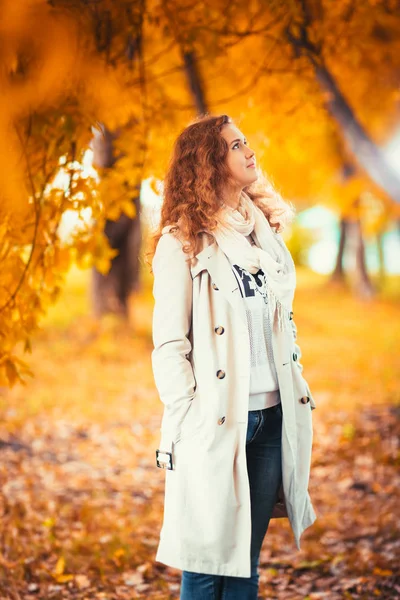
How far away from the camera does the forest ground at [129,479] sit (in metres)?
3.82

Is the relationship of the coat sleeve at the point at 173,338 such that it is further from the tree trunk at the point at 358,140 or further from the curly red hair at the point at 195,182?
the tree trunk at the point at 358,140

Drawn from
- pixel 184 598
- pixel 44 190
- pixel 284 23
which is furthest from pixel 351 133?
pixel 184 598

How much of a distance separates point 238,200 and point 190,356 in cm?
60

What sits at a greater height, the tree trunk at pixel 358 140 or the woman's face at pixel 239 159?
the tree trunk at pixel 358 140

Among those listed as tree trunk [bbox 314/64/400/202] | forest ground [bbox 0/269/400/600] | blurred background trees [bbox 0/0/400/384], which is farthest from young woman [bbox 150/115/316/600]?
tree trunk [bbox 314/64/400/202]

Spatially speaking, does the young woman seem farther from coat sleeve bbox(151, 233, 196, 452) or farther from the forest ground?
the forest ground

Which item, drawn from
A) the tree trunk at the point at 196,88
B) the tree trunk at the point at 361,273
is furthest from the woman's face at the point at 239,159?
the tree trunk at the point at 361,273

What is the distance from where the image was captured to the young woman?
2344mm

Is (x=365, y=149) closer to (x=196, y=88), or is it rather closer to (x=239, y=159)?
(x=196, y=88)

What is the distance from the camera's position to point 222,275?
94.2 inches

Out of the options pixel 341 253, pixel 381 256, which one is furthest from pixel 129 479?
pixel 381 256

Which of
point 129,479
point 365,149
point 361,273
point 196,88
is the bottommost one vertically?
point 129,479

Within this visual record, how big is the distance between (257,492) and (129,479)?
3382 mm

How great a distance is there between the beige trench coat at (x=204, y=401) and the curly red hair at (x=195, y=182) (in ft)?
0.21
